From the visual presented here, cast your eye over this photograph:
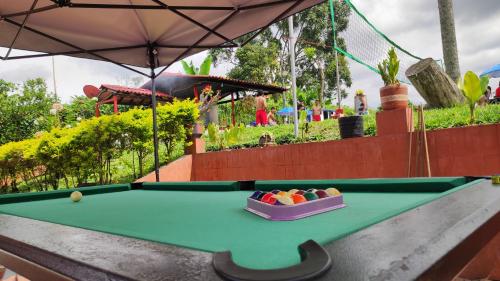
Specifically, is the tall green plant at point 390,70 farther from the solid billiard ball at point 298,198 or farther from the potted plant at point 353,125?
the solid billiard ball at point 298,198

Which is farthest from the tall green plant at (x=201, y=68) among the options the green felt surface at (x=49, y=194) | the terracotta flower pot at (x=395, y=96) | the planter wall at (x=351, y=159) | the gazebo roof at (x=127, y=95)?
the green felt surface at (x=49, y=194)

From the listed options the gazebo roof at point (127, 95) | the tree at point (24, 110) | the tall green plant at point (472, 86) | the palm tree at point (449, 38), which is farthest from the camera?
the tree at point (24, 110)

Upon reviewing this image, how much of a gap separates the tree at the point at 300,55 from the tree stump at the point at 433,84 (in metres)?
16.3

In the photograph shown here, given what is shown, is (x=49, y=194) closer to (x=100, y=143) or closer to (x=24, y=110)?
(x=100, y=143)

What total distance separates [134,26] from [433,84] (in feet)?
18.0

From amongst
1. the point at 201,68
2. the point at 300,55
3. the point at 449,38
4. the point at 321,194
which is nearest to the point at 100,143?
the point at 321,194

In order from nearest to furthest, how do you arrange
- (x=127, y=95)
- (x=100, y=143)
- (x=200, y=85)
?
(x=100, y=143), (x=127, y=95), (x=200, y=85)

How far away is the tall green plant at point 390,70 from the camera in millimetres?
4824

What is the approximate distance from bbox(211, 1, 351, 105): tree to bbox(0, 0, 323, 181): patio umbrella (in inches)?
735

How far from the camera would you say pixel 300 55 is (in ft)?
92.4

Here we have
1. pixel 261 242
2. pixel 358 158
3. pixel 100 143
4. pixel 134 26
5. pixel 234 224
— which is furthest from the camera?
pixel 100 143

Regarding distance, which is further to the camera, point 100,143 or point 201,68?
point 201,68

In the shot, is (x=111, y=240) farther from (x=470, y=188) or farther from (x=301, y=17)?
(x=301, y=17)

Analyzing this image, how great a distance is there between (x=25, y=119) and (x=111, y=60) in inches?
460
